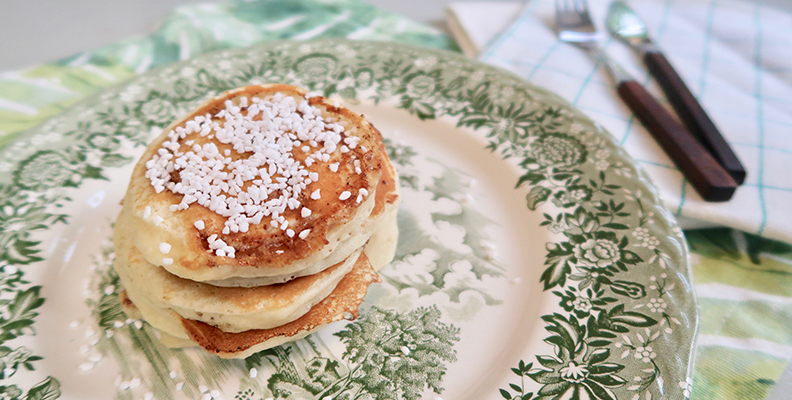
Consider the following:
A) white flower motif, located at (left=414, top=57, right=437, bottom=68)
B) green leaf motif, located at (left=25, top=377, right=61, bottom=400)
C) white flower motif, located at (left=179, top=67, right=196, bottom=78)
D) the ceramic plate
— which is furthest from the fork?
green leaf motif, located at (left=25, top=377, right=61, bottom=400)

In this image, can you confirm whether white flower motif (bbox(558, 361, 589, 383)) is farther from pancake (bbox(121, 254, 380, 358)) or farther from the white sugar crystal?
the white sugar crystal

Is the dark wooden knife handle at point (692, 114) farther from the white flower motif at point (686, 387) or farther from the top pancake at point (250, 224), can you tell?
the top pancake at point (250, 224)

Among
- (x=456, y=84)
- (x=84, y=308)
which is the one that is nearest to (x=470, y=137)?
(x=456, y=84)

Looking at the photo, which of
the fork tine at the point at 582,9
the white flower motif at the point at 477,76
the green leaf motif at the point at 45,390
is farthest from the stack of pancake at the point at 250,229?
the fork tine at the point at 582,9

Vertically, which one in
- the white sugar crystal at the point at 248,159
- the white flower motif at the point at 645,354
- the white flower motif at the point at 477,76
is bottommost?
the white flower motif at the point at 645,354

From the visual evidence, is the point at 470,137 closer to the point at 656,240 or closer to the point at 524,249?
the point at 524,249

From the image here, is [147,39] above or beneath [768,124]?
above

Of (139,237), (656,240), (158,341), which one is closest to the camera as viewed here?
(139,237)
